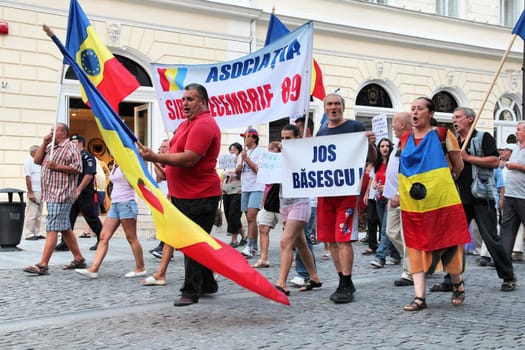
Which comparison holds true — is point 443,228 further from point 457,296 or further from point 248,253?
point 248,253

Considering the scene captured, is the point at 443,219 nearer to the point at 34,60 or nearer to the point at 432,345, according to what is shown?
the point at 432,345

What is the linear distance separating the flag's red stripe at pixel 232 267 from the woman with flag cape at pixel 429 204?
1410 millimetres

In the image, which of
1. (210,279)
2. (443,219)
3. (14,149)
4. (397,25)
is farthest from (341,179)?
(397,25)

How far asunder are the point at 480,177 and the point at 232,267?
325 centimetres

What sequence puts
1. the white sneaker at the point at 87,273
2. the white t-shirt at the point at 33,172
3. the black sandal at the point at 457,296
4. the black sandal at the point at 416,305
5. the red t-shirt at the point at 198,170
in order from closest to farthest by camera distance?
the black sandal at the point at 416,305
the red t-shirt at the point at 198,170
the black sandal at the point at 457,296
the white sneaker at the point at 87,273
the white t-shirt at the point at 33,172

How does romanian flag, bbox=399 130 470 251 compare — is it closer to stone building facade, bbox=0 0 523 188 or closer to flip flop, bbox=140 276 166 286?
flip flop, bbox=140 276 166 286

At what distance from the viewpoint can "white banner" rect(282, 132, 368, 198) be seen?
239 inches

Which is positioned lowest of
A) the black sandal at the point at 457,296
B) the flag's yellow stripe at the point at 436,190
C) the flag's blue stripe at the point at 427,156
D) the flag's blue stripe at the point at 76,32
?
the black sandal at the point at 457,296

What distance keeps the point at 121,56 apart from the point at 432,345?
1354cm

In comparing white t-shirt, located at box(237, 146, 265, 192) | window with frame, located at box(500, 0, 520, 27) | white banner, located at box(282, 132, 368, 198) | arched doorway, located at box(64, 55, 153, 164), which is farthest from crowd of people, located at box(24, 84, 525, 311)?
window with frame, located at box(500, 0, 520, 27)

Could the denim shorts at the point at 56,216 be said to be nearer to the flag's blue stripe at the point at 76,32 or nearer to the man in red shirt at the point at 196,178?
the flag's blue stripe at the point at 76,32

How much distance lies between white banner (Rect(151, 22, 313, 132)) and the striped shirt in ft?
3.87

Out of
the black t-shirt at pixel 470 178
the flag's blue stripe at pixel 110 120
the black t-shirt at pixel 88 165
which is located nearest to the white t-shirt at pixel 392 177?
the black t-shirt at pixel 470 178

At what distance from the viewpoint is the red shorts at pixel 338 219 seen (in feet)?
20.0
